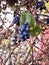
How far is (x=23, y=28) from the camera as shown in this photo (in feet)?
3.06

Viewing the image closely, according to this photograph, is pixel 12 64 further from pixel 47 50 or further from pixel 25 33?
pixel 25 33

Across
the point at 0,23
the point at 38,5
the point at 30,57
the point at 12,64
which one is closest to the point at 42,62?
the point at 30,57

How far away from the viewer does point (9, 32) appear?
210 centimetres

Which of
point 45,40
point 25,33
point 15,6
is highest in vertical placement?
point 25,33

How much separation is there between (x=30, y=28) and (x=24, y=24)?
3 cm

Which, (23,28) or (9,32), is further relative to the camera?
(9,32)

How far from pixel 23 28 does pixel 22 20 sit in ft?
0.11

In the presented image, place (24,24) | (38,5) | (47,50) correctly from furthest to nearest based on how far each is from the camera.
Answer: (47,50)
(38,5)
(24,24)

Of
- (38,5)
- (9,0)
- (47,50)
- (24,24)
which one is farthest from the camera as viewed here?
(47,50)

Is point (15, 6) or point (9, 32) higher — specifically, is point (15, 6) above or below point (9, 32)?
above

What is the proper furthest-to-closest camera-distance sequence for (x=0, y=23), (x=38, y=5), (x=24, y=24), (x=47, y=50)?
(x=0, y=23), (x=47, y=50), (x=38, y=5), (x=24, y=24)

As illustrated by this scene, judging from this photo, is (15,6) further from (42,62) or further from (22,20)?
(22,20)

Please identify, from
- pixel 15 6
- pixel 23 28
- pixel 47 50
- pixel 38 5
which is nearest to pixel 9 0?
pixel 15 6

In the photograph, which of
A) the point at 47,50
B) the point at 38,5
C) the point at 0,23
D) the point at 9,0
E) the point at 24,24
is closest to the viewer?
the point at 24,24
